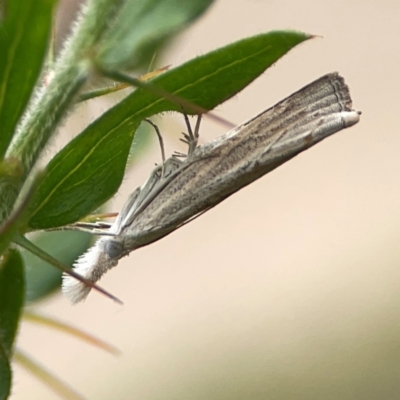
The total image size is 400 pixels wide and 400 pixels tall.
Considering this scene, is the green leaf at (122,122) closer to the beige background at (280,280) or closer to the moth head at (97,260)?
the moth head at (97,260)

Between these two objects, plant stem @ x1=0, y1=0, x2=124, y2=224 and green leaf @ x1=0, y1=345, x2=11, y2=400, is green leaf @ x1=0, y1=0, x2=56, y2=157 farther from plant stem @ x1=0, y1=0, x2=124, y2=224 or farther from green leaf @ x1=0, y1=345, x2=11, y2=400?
green leaf @ x1=0, y1=345, x2=11, y2=400

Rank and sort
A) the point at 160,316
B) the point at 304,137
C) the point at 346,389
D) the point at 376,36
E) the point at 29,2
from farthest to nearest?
the point at 376,36 → the point at 160,316 → the point at 346,389 → the point at 304,137 → the point at 29,2

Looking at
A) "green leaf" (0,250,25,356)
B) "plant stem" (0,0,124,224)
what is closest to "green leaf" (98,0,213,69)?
"plant stem" (0,0,124,224)

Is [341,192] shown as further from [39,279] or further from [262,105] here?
[39,279]

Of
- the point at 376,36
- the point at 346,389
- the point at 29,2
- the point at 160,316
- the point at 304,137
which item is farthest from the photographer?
the point at 376,36

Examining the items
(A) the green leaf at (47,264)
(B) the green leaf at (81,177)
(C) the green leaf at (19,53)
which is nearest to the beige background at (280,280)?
(A) the green leaf at (47,264)

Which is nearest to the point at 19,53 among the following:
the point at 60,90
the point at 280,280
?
the point at 60,90

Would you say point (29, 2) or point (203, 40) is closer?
point (29, 2)

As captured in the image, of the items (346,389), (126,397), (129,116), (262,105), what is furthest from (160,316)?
(129,116)
